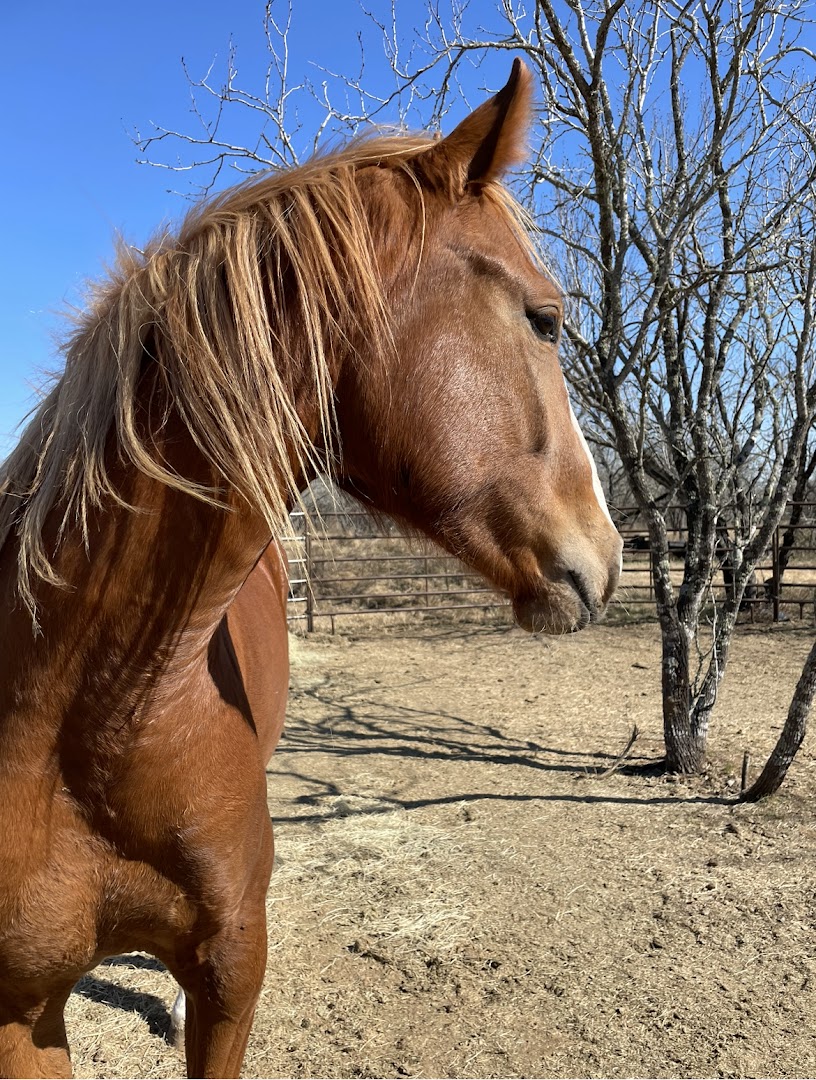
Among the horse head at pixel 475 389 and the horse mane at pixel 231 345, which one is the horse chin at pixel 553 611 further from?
the horse mane at pixel 231 345

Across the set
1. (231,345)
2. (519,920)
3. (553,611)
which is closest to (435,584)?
(519,920)

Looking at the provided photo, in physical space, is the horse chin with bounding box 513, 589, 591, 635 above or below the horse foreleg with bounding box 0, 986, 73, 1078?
above

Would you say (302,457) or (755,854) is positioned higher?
(302,457)

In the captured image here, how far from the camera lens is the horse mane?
1.08 meters

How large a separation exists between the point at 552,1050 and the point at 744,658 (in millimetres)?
7256

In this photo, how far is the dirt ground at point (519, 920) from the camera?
8.29 feet

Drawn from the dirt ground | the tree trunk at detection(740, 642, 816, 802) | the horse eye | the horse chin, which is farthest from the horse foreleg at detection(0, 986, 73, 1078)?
the tree trunk at detection(740, 642, 816, 802)

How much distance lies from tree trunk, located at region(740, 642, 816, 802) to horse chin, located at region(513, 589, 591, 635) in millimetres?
3224

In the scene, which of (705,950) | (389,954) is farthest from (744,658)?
(389,954)

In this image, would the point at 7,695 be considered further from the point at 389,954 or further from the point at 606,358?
the point at 606,358

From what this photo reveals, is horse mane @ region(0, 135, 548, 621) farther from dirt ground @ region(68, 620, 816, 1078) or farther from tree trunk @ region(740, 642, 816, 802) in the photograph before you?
tree trunk @ region(740, 642, 816, 802)

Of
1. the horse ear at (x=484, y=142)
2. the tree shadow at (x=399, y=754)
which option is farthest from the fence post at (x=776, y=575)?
the horse ear at (x=484, y=142)

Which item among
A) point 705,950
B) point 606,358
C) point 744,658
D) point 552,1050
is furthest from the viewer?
point 744,658

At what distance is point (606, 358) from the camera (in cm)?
442
